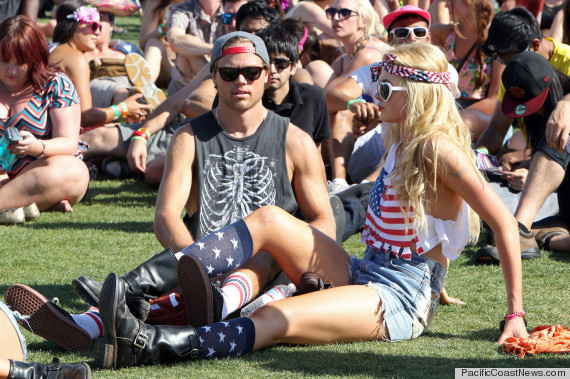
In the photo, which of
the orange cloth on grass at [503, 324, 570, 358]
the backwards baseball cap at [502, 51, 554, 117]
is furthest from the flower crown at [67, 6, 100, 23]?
the orange cloth on grass at [503, 324, 570, 358]

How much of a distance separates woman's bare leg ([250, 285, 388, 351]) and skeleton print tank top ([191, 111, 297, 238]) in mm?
837

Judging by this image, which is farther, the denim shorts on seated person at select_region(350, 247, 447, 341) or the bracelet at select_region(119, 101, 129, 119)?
the bracelet at select_region(119, 101, 129, 119)

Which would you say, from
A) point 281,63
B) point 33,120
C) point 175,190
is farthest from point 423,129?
point 33,120

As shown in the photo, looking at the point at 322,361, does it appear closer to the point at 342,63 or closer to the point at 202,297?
the point at 202,297

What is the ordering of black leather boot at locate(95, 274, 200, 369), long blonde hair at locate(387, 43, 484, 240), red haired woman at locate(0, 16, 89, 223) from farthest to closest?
1. red haired woman at locate(0, 16, 89, 223)
2. long blonde hair at locate(387, 43, 484, 240)
3. black leather boot at locate(95, 274, 200, 369)

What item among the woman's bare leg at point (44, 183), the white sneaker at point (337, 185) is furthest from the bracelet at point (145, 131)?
the white sneaker at point (337, 185)

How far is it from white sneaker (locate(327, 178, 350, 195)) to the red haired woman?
6.34 ft

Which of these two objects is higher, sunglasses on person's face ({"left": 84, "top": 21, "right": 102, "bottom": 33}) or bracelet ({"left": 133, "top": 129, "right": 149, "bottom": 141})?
sunglasses on person's face ({"left": 84, "top": 21, "right": 102, "bottom": 33})

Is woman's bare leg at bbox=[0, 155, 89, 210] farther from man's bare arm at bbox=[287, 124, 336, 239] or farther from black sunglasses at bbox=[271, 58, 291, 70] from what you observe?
man's bare arm at bbox=[287, 124, 336, 239]

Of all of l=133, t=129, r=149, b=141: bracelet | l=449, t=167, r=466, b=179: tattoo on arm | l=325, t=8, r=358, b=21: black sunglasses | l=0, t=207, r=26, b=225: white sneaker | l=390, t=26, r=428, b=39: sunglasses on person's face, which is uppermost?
l=325, t=8, r=358, b=21: black sunglasses

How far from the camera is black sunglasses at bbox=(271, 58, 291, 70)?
17.7 feet

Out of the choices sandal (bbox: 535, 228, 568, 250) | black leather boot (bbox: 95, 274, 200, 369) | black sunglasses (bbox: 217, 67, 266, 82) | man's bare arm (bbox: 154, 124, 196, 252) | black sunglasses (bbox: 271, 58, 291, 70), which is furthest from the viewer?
black sunglasses (bbox: 271, 58, 291, 70)

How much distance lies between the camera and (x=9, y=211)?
6.02 meters

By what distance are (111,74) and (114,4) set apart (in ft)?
2.33
